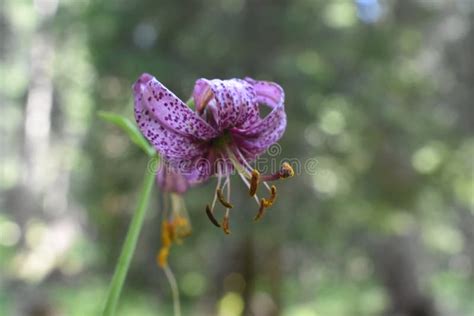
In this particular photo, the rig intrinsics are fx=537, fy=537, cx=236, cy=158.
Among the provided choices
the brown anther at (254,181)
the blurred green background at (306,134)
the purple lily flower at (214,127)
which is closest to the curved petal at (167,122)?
the purple lily flower at (214,127)

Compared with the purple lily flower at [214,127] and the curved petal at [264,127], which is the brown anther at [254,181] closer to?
the purple lily flower at [214,127]

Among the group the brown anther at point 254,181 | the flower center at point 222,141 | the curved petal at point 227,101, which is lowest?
the brown anther at point 254,181

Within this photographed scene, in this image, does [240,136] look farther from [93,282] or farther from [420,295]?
[93,282]

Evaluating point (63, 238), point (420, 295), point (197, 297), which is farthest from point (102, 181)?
point (63, 238)

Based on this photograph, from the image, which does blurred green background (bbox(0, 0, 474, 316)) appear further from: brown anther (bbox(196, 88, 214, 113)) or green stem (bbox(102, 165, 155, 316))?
green stem (bbox(102, 165, 155, 316))

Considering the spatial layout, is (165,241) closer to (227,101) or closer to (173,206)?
(173,206)
